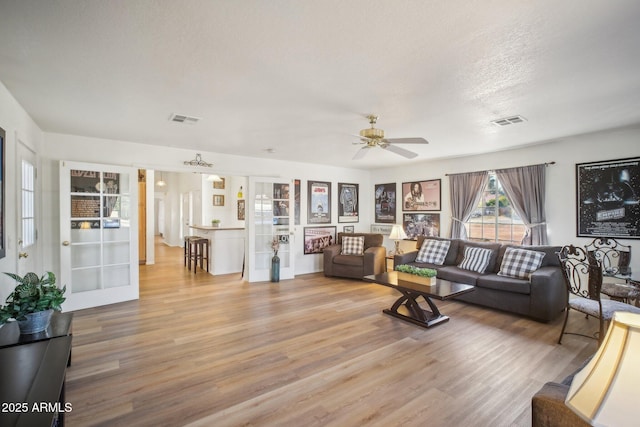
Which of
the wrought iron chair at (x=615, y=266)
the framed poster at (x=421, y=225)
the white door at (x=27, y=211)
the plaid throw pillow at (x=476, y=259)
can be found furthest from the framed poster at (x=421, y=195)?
the white door at (x=27, y=211)

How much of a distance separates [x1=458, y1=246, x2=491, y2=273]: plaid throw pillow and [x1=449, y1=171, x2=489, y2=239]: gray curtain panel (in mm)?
865

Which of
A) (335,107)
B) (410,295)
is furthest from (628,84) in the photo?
(410,295)

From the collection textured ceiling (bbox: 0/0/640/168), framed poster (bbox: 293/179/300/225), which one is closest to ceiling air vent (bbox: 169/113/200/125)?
textured ceiling (bbox: 0/0/640/168)

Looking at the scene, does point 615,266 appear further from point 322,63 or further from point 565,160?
point 322,63

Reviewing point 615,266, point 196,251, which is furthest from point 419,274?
point 196,251

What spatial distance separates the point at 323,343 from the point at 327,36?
285 cm

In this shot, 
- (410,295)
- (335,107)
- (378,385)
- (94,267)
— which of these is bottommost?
(378,385)

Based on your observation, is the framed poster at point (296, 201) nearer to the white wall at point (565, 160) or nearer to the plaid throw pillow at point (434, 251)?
the plaid throw pillow at point (434, 251)

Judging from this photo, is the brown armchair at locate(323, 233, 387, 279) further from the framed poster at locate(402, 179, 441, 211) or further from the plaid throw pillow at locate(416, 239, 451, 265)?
the framed poster at locate(402, 179, 441, 211)

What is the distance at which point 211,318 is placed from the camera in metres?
3.94

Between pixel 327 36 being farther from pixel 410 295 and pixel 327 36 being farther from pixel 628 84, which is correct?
pixel 410 295

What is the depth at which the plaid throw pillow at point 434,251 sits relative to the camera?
17.9ft

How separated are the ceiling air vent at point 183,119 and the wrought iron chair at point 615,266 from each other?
4.86 m

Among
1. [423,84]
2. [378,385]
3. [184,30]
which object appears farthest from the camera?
[423,84]
